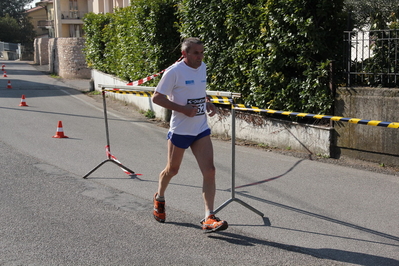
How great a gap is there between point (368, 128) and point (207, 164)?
13.0ft

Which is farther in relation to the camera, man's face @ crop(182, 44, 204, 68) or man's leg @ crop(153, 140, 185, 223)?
man's leg @ crop(153, 140, 185, 223)

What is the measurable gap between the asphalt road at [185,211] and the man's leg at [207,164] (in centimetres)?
40

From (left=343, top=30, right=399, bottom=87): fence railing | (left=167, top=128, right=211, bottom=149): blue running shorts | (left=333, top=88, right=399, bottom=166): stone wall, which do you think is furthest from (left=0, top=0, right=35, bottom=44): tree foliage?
(left=167, top=128, right=211, bottom=149): blue running shorts

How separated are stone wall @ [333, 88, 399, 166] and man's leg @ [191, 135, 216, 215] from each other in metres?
3.84

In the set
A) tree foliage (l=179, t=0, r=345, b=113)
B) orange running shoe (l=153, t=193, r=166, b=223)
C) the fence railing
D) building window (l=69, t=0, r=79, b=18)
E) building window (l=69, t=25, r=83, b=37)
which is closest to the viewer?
orange running shoe (l=153, t=193, r=166, b=223)

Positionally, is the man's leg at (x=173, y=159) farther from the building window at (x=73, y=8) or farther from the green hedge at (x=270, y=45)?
the building window at (x=73, y=8)

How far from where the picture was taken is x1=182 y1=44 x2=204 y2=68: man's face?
468cm

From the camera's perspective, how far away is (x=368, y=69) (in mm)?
8031

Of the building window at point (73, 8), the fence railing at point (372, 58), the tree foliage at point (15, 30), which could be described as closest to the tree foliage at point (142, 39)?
the fence railing at point (372, 58)

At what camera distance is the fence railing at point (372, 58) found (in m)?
7.71

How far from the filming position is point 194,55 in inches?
186

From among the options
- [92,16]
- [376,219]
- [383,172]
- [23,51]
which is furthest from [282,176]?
[23,51]

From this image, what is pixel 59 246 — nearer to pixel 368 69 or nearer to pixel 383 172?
pixel 383 172

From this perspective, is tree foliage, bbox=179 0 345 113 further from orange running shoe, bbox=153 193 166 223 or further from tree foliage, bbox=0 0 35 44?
tree foliage, bbox=0 0 35 44
